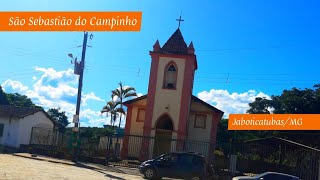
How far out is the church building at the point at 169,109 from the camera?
33938 mm

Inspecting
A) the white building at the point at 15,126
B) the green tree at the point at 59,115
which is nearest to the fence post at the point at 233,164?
the white building at the point at 15,126

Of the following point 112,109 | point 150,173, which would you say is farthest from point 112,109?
point 150,173

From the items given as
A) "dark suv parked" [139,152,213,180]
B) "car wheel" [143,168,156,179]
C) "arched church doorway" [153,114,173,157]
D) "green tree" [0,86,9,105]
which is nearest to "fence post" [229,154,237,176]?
"dark suv parked" [139,152,213,180]

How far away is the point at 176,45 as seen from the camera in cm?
3631

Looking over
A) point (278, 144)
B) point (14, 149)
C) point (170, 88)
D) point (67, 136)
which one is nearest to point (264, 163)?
point (278, 144)

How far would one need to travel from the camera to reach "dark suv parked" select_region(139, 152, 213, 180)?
2134 centimetres

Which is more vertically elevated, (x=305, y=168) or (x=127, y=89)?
(x=127, y=89)

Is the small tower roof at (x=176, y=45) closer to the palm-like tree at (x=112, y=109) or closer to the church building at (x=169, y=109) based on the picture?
the church building at (x=169, y=109)

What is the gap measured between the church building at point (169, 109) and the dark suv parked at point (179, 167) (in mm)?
10775

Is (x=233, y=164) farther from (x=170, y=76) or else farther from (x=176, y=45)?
(x=176, y=45)

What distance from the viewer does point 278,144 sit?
29312 mm

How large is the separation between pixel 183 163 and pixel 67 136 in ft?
47.4

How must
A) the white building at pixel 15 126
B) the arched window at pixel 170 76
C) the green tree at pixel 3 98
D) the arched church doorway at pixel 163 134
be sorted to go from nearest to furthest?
the arched church doorway at pixel 163 134
the arched window at pixel 170 76
the white building at pixel 15 126
the green tree at pixel 3 98

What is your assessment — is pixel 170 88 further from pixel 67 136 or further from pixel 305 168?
pixel 305 168
